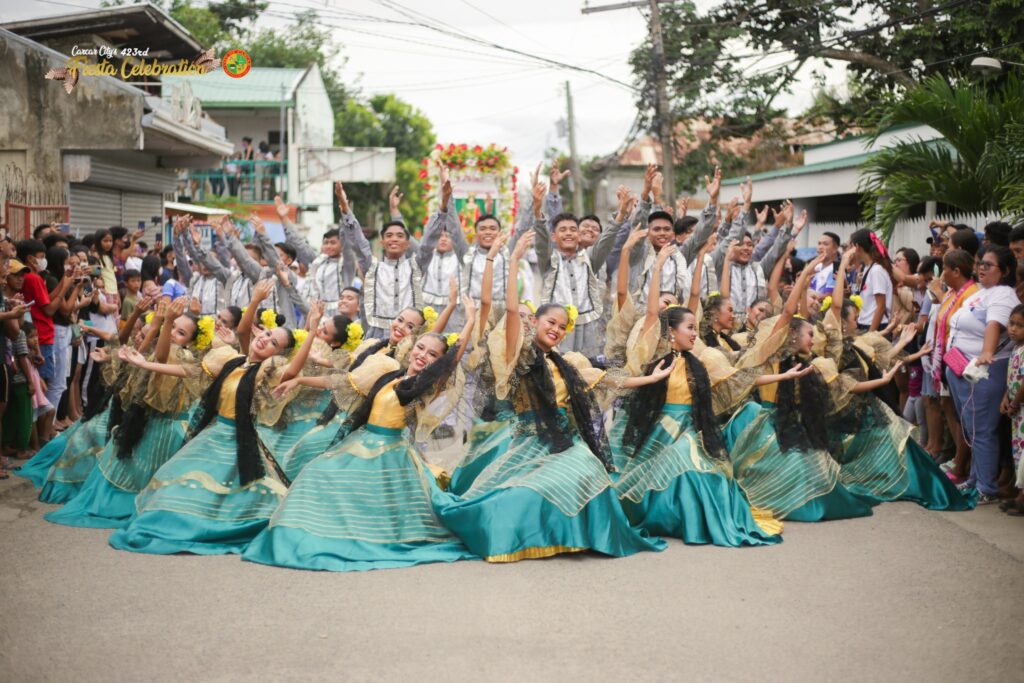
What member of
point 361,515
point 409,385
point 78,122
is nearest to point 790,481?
point 409,385

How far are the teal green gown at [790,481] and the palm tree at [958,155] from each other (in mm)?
4272

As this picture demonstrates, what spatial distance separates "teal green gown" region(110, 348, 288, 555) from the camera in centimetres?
637

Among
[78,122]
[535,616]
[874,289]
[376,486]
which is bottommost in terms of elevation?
[535,616]

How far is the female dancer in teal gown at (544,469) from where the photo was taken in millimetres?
6191

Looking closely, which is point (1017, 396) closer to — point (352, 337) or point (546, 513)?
point (546, 513)

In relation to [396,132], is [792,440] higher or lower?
lower

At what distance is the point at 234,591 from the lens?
551cm

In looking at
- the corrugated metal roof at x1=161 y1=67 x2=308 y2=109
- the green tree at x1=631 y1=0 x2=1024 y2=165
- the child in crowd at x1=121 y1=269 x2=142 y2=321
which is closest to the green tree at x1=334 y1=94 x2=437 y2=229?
the corrugated metal roof at x1=161 y1=67 x2=308 y2=109

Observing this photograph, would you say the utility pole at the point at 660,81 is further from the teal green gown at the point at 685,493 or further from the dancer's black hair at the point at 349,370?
the teal green gown at the point at 685,493

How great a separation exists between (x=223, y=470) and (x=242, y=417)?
0.34 metres

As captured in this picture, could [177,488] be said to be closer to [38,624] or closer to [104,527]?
[104,527]

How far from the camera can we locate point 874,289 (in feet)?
35.6

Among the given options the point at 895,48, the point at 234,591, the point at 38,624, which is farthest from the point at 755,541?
the point at 895,48

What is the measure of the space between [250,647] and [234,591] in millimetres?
839
